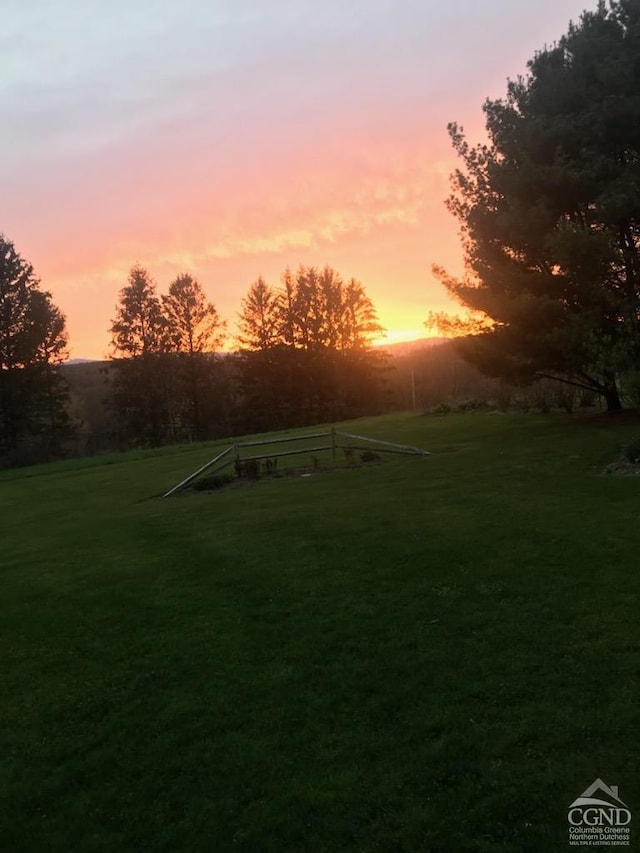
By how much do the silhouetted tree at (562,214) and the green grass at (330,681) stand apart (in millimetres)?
7757

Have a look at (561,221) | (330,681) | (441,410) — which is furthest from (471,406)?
(330,681)

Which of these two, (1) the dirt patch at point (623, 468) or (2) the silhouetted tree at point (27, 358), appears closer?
(1) the dirt patch at point (623, 468)

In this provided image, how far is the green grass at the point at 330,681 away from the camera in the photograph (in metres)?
2.94

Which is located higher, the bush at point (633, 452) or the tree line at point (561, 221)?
the tree line at point (561, 221)

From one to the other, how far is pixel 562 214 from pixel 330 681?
16421 mm

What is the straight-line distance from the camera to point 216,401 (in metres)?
46.8

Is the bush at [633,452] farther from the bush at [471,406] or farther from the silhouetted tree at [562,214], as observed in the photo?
the bush at [471,406]

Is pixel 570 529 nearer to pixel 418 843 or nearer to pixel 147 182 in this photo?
pixel 418 843

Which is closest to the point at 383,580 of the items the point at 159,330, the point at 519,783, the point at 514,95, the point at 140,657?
the point at 140,657

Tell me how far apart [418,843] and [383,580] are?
353cm

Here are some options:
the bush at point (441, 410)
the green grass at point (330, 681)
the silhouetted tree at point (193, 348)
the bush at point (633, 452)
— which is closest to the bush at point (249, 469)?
the green grass at point (330, 681)

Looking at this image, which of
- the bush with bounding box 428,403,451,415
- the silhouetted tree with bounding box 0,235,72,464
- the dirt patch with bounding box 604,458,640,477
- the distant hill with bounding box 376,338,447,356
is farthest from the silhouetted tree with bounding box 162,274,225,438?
the dirt patch with bounding box 604,458,640,477

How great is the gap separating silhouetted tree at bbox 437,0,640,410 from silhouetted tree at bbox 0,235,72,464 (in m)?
29.4

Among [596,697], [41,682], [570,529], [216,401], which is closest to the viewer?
[596,697]
